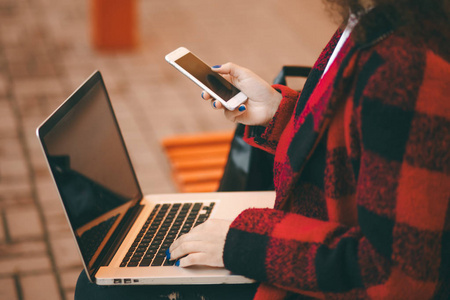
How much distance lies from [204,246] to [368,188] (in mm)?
321

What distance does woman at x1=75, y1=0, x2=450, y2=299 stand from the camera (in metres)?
0.84

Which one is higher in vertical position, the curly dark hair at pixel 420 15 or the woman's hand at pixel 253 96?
the curly dark hair at pixel 420 15

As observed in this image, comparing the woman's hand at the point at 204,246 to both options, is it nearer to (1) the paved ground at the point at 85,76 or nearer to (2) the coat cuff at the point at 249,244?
(2) the coat cuff at the point at 249,244

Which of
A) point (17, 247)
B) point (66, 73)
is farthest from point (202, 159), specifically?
point (66, 73)

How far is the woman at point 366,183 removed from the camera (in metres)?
A: 0.84

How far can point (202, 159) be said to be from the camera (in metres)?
2.49

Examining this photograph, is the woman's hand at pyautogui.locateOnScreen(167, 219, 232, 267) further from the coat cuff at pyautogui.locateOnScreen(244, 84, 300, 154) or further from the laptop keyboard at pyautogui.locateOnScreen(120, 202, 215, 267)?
the coat cuff at pyautogui.locateOnScreen(244, 84, 300, 154)

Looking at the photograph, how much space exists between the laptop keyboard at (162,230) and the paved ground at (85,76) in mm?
746

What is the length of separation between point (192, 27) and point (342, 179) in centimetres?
362

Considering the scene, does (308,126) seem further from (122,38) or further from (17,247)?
(122,38)

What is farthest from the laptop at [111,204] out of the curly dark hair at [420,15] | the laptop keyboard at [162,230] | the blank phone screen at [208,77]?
the curly dark hair at [420,15]

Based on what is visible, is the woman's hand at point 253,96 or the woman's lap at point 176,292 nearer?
the woman's lap at point 176,292

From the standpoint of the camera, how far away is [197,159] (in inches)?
98.6

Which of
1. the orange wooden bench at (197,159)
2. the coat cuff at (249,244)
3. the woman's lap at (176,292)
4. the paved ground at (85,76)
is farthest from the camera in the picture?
the orange wooden bench at (197,159)
